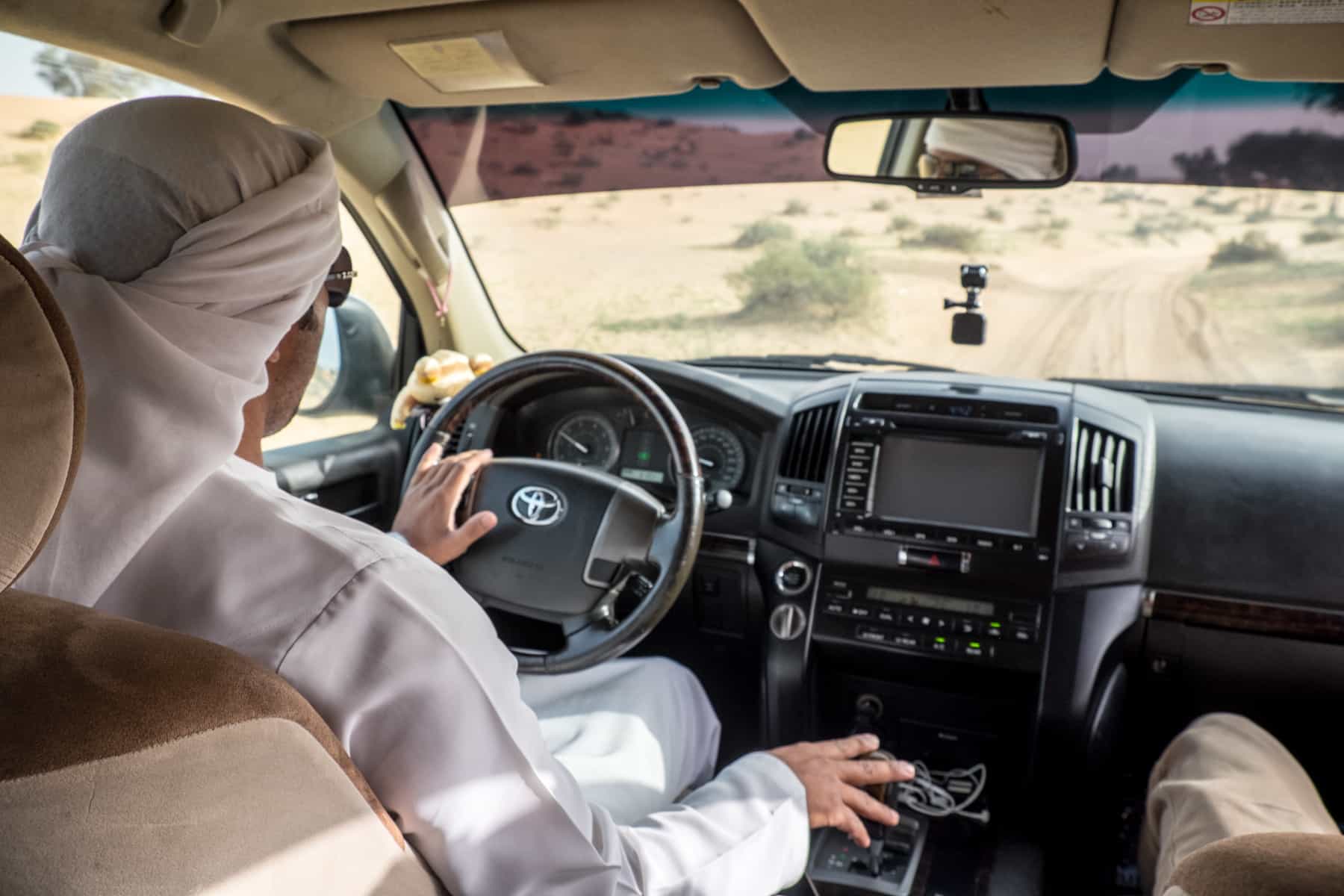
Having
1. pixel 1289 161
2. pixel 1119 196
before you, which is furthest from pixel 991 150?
pixel 1119 196

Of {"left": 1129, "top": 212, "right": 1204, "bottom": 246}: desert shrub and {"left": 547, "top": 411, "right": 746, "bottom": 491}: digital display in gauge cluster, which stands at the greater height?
{"left": 1129, "top": 212, "right": 1204, "bottom": 246}: desert shrub

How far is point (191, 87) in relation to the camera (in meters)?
2.62

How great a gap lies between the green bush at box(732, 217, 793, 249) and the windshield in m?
0.03

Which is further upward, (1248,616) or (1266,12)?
(1266,12)

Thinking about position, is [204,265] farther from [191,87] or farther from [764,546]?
[764,546]

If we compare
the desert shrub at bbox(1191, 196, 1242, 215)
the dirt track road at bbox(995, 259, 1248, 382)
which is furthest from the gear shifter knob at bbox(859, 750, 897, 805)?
the desert shrub at bbox(1191, 196, 1242, 215)

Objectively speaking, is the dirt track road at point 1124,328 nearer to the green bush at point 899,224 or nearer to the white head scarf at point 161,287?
the green bush at point 899,224

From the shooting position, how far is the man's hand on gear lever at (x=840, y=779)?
2027 millimetres

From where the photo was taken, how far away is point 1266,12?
74.9 inches

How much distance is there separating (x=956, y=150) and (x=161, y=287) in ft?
6.79

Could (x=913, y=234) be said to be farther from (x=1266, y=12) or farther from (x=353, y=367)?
(x=1266, y=12)

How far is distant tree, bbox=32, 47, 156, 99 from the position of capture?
2.54 meters

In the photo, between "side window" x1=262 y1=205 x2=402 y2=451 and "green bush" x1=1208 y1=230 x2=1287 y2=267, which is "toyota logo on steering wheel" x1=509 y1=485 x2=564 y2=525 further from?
"green bush" x1=1208 y1=230 x2=1287 y2=267

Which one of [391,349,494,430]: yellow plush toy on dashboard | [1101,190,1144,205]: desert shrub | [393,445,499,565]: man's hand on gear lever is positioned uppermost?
[1101,190,1144,205]: desert shrub
